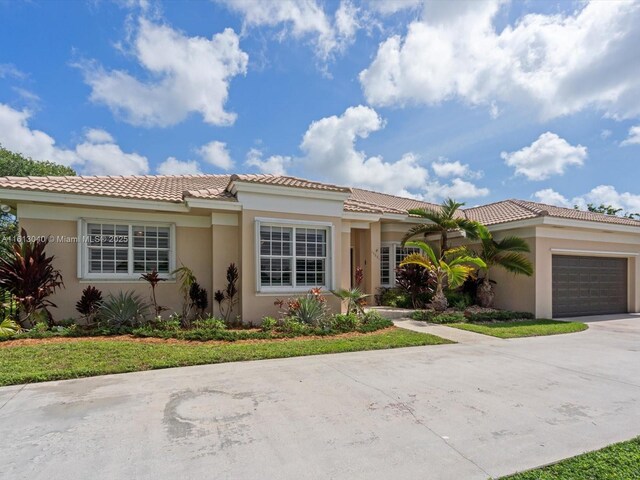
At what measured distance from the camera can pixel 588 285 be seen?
15.7m

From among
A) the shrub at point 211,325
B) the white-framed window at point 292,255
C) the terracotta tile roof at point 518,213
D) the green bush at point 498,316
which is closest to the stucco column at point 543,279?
the green bush at point 498,316

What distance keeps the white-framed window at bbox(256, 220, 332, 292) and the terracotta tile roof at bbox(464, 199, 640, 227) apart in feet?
25.9

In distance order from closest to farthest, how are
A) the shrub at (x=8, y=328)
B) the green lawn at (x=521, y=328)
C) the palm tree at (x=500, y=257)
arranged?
the shrub at (x=8, y=328), the green lawn at (x=521, y=328), the palm tree at (x=500, y=257)

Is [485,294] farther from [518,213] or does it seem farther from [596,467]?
[596,467]

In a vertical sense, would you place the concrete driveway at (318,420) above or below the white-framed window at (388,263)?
below

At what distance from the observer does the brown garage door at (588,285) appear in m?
14.9

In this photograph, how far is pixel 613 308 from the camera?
53.3 feet

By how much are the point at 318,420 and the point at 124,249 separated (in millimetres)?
9316

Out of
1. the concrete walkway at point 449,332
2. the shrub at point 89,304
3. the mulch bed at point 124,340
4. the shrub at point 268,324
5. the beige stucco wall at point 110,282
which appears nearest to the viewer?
the mulch bed at point 124,340

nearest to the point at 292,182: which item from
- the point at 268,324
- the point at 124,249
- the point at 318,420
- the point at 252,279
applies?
the point at 252,279

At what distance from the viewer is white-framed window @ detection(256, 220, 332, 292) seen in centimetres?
1120

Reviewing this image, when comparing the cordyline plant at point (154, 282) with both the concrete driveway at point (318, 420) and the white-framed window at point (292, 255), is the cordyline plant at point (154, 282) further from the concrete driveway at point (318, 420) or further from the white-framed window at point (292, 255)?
the concrete driveway at point (318, 420)

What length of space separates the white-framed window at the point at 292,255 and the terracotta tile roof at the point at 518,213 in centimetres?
790

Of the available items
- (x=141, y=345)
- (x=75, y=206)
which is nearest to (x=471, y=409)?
(x=141, y=345)
